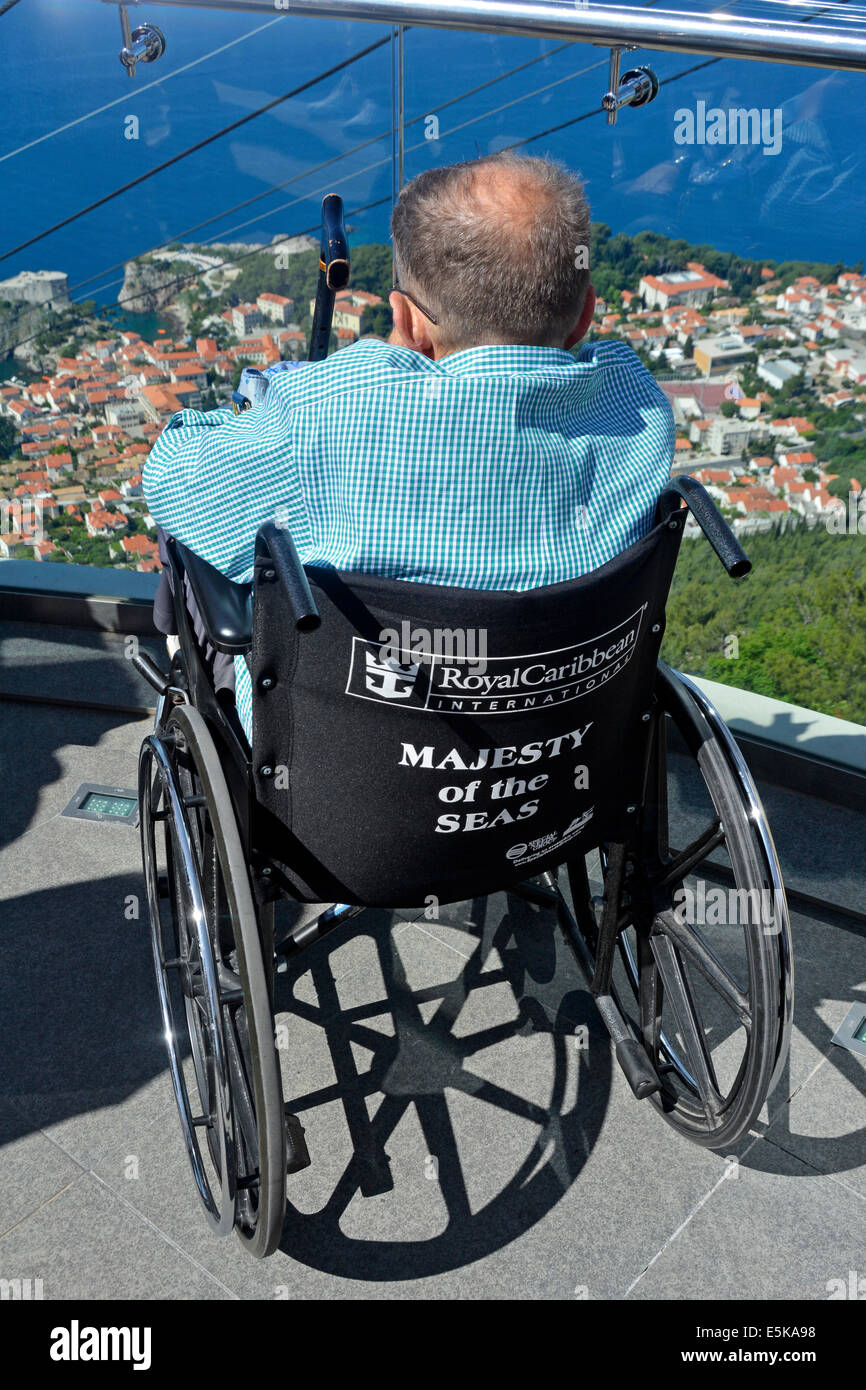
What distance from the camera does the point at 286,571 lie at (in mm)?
910

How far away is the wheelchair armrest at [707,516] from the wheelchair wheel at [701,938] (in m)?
0.28

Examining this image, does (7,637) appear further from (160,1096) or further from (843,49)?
(843,49)

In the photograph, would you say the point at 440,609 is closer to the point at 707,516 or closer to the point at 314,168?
the point at 707,516

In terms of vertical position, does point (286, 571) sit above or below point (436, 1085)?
above

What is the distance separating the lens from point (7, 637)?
8.36 feet

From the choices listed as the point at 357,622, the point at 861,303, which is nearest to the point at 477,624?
the point at 357,622

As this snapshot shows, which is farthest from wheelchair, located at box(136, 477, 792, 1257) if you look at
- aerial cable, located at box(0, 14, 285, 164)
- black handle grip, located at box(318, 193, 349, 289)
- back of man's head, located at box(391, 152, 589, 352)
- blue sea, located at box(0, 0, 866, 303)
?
aerial cable, located at box(0, 14, 285, 164)

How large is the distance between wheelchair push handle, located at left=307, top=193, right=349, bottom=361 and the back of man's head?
1.00 ft

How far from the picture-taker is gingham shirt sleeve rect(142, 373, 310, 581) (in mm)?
1065

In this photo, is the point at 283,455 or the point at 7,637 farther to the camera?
the point at 7,637

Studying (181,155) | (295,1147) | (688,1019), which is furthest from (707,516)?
(181,155)

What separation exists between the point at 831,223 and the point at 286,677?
1.40 metres

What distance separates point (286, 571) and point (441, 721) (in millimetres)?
238

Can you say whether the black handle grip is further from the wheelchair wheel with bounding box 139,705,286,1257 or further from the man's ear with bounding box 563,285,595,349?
the wheelchair wheel with bounding box 139,705,286,1257
